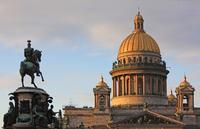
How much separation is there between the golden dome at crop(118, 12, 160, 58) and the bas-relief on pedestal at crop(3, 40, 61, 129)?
112626 millimetres

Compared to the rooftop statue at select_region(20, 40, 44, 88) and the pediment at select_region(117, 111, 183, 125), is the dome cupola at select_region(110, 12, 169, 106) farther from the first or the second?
the rooftop statue at select_region(20, 40, 44, 88)

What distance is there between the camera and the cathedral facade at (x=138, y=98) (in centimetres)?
12938

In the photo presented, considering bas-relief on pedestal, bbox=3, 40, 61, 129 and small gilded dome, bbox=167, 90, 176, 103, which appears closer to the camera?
bas-relief on pedestal, bbox=3, 40, 61, 129

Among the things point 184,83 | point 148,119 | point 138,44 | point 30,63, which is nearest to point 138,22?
point 138,44

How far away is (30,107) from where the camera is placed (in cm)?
3053

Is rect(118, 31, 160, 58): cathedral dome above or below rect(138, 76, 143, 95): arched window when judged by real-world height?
above

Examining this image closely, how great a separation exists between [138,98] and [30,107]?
110 metres

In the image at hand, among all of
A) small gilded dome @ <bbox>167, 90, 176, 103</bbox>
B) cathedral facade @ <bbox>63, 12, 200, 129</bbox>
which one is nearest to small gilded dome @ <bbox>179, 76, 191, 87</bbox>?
cathedral facade @ <bbox>63, 12, 200, 129</bbox>

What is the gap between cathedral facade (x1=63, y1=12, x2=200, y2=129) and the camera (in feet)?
424

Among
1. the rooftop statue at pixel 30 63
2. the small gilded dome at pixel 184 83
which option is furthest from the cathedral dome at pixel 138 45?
the rooftop statue at pixel 30 63

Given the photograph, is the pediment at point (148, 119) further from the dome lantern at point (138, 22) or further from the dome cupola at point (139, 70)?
the dome lantern at point (138, 22)

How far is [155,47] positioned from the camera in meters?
145

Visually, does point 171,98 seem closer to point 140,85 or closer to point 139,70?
point 140,85

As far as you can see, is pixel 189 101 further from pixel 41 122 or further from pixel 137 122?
pixel 41 122
